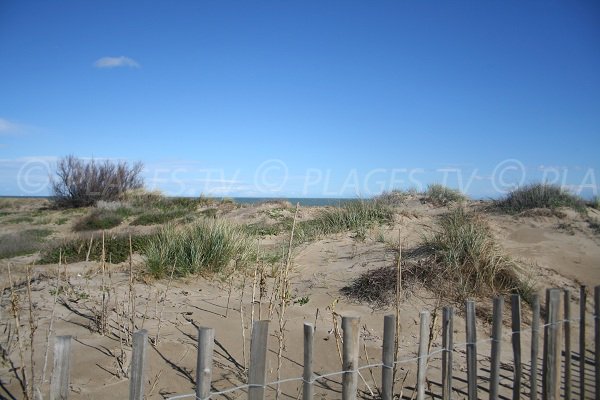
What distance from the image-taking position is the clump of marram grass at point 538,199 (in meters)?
11.0

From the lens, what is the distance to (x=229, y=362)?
429cm

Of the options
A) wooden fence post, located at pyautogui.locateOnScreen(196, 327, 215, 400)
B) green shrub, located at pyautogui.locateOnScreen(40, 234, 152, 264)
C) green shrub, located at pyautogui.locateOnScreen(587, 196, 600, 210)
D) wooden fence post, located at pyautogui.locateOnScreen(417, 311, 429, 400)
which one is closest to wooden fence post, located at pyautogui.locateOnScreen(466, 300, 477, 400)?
wooden fence post, located at pyautogui.locateOnScreen(417, 311, 429, 400)

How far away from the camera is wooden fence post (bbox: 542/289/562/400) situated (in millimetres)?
3287

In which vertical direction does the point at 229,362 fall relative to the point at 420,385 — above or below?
below

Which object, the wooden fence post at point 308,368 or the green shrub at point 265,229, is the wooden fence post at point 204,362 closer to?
the wooden fence post at point 308,368

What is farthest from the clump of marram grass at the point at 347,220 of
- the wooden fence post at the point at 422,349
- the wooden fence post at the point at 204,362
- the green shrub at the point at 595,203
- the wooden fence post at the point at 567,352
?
the wooden fence post at the point at 204,362

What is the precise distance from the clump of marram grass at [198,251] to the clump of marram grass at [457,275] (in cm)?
220

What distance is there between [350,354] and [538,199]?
33.7 feet

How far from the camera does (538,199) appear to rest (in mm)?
11195

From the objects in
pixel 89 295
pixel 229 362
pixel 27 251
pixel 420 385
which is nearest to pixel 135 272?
pixel 89 295

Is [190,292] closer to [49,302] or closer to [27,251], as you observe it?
[49,302]

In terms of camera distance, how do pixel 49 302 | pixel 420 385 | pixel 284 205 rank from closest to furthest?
pixel 420 385, pixel 49 302, pixel 284 205

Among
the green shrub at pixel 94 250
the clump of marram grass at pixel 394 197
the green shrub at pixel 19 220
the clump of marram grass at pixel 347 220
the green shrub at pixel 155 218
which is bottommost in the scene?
the green shrub at pixel 19 220

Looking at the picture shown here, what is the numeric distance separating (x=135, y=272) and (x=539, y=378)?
219 inches
